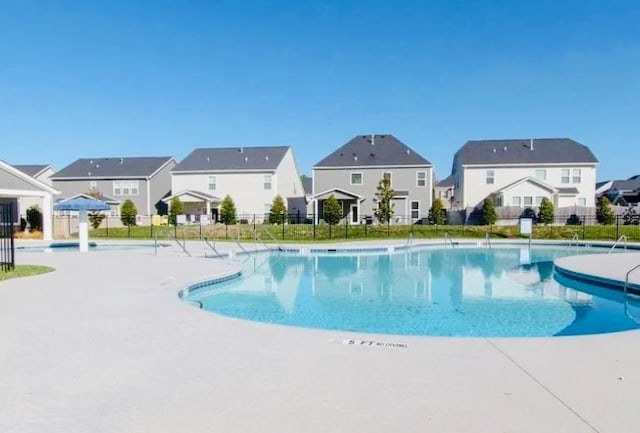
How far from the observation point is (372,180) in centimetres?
3509

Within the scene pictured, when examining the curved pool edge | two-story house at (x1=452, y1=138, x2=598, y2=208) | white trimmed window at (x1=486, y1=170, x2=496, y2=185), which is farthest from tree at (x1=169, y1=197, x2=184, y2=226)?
the curved pool edge

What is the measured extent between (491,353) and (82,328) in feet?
17.4

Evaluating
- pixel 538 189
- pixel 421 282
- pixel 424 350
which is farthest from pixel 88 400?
pixel 538 189

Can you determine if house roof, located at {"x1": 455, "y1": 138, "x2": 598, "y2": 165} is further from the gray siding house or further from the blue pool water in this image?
the gray siding house

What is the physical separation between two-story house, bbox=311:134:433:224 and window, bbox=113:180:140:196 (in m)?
17.2

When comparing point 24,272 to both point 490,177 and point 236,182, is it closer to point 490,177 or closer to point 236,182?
point 236,182

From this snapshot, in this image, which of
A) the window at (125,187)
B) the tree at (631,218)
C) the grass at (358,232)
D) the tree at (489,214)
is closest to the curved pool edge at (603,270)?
the grass at (358,232)

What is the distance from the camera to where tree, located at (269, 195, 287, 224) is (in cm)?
3341

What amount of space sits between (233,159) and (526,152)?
84.0 ft

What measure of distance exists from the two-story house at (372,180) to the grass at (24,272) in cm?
2285

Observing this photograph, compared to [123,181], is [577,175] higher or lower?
lower

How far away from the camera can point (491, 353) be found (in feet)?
15.5

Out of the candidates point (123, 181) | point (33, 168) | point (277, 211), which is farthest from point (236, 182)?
point (33, 168)

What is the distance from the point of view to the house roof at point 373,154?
35062 mm
